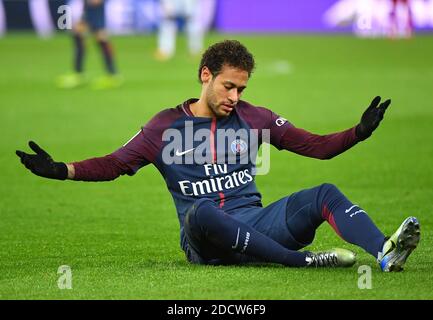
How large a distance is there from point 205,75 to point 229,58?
0.22 meters

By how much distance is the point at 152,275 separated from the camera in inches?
257

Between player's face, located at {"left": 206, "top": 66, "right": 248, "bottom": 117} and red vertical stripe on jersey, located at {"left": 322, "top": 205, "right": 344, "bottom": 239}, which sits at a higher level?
player's face, located at {"left": 206, "top": 66, "right": 248, "bottom": 117}

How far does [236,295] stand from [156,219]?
3735 mm

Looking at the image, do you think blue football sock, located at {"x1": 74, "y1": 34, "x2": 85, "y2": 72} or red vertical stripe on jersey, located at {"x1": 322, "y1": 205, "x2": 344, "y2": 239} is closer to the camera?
red vertical stripe on jersey, located at {"x1": 322, "y1": 205, "x2": 344, "y2": 239}

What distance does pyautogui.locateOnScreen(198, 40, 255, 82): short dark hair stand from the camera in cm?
668

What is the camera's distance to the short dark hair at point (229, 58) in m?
6.68

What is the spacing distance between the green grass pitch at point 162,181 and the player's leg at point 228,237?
0.11 meters

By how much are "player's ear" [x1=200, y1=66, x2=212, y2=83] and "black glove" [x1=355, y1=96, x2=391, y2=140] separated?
1023 millimetres

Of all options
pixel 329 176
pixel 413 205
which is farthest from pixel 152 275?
pixel 329 176

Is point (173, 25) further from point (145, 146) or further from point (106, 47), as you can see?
point (145, 146)

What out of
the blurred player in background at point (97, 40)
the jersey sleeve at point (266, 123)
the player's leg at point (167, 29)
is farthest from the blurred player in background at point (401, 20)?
the jersey sleeve at point (266, 123)

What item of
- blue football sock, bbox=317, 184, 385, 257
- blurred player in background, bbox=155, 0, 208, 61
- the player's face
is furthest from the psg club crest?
blurred player in background, bbox=155, 0, 208, 61

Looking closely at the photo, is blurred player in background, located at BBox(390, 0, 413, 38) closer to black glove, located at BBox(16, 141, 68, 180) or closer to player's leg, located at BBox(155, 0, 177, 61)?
player's leg, located at BBox(155, 0, 177, 61)

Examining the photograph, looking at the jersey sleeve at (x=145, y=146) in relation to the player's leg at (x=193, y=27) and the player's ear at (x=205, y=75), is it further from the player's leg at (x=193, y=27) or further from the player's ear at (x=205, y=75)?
the player's leg at (x=193, y=27)
